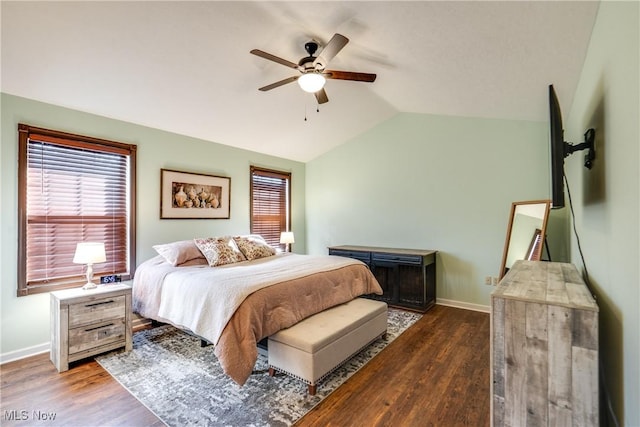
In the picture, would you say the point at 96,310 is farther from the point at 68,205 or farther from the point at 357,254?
the point at 357,254

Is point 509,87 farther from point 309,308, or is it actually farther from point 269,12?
point 309,308

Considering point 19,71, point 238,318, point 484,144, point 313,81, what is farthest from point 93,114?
point 484,144

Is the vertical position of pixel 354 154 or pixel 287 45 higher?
pixel 287 45

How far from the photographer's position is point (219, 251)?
11.7 ft

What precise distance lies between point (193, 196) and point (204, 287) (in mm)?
1919

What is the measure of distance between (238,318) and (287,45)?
2359 mm

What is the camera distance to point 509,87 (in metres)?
2.88

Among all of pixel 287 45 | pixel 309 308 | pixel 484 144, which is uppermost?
pixel 287 45

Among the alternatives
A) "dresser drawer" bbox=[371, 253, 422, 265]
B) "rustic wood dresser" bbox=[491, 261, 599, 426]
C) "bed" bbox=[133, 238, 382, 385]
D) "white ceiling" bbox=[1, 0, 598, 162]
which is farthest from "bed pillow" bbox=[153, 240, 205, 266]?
"rustic wood dresser" bbox=[491, 261, 599, 426]

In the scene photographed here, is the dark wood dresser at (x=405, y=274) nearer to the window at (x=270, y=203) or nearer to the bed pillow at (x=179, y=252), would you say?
the window at (x=270, y=203)

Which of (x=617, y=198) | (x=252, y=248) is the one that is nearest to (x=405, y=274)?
(x=252, y=248)

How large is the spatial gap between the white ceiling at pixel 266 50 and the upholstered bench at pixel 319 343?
2408 mm

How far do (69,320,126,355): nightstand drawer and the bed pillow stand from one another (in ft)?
2.38

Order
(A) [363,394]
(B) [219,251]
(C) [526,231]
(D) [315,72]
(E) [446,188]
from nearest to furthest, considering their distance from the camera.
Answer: (A) [363,394] < (D) [315,72] < (C) [526,231] < (B) [219,251] < (E) [446,188]
